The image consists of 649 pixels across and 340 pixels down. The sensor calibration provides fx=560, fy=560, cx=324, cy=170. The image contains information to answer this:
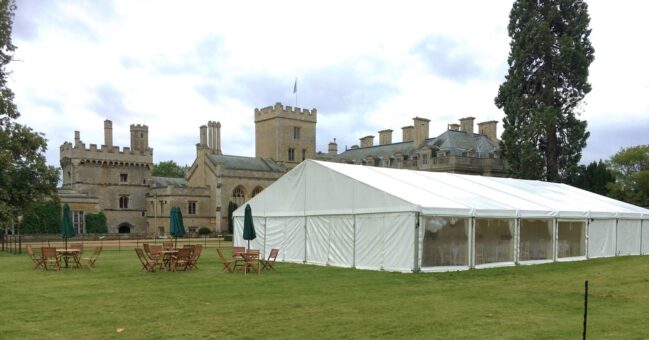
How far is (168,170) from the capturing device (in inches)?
3155

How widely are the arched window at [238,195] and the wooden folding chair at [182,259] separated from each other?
38.2 meters

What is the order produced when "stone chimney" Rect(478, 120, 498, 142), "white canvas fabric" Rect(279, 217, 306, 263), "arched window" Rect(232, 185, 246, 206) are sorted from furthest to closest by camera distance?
"stone chimney" Rect(478, 120, 498, 142), "arched window" Rect(232, 185, 246, 206), "white canvas fabric" Rect(279, 217, 306, 263)

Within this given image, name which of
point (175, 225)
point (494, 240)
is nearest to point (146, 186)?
point (175, 225)

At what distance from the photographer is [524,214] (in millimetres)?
17203

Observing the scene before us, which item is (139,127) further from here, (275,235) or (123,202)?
(275,235)

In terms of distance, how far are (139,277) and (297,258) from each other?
632cm

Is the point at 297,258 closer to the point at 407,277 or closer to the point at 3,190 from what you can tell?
the point at 407,277

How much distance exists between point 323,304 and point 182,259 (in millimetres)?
6985

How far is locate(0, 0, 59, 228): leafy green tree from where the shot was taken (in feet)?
78.3

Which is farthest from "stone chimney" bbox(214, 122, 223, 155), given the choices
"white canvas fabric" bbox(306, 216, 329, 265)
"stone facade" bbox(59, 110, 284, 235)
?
"white canvas fabric" bbox(306, 216, 329, 265)

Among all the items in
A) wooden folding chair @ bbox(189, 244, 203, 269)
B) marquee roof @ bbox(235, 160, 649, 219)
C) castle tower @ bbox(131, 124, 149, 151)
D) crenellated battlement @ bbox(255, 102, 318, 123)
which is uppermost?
crenellated battlement @ bbox(255, 102, 318, 123)

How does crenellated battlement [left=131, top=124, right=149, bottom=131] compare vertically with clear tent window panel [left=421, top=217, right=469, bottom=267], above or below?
above

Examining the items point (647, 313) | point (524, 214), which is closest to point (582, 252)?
point (524, 214)

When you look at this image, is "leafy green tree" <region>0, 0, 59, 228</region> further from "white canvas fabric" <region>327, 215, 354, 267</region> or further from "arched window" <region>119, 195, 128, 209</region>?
"arched window" <region>119, 195, 128, 209</region>
